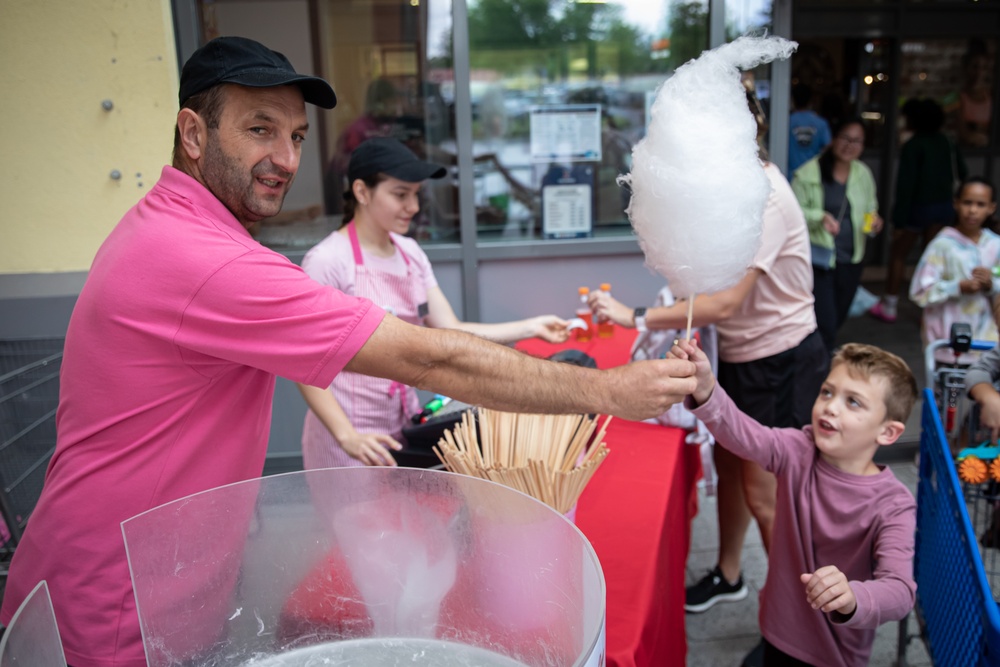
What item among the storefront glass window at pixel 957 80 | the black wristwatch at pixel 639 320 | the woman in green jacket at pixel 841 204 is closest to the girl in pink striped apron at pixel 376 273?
the black wristwatch at pixel 639 320

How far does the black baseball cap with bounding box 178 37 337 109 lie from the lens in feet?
4.54

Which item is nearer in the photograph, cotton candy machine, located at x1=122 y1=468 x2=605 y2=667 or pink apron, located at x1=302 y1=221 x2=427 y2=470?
cotton candy machine, located at x1=122 y1=468 x2=605 y2=667

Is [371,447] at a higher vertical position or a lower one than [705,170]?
lower

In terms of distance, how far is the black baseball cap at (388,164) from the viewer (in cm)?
263

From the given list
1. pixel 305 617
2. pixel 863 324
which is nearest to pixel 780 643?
pixel 305 617

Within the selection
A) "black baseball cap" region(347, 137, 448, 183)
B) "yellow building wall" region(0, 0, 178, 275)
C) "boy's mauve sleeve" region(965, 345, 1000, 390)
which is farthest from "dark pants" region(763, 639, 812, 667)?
"yellow building wall" region(0, 0, 178, 275)

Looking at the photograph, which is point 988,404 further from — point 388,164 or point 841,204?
point 841,204

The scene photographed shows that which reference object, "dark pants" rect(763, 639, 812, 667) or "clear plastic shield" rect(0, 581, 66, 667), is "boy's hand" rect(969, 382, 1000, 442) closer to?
"dark pants" rect(763, 639, 812, 667)

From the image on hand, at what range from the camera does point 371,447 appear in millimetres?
2084

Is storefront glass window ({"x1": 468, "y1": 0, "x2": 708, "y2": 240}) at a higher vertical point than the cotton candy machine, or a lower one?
higher

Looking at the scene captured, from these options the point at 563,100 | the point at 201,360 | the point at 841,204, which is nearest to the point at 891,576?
the point at 201,360

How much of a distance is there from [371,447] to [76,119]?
2719mm

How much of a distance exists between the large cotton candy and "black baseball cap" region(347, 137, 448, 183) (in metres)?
1.12

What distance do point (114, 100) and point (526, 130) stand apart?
2.19m
